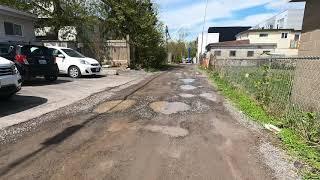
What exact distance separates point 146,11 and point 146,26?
1.91 meters

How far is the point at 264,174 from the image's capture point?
3855 mm

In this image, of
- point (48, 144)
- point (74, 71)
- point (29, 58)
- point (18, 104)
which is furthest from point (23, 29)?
point (48, 144)

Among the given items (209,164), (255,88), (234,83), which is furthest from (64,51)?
(209,164)

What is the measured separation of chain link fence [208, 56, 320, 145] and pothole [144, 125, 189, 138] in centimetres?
219

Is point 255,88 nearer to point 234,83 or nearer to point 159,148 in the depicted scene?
point 234,83

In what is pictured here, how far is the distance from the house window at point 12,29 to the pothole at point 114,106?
11779 mm

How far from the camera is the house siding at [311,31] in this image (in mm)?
6617

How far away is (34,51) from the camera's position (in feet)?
36.1

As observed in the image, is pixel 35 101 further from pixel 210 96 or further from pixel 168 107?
pixel 210 96

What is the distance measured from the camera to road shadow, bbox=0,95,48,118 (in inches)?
274

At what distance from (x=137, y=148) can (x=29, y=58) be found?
26.0ft

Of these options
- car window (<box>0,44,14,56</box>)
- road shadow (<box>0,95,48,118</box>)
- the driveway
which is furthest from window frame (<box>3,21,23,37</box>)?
road shadow (<box>0,95,48,118</box>)

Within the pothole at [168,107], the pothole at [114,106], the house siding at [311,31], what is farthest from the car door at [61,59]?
the house siding at [311,31]

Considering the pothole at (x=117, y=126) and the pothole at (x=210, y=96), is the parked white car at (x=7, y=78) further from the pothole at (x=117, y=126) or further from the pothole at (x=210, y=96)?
the pothole at (x=210, y=96)
